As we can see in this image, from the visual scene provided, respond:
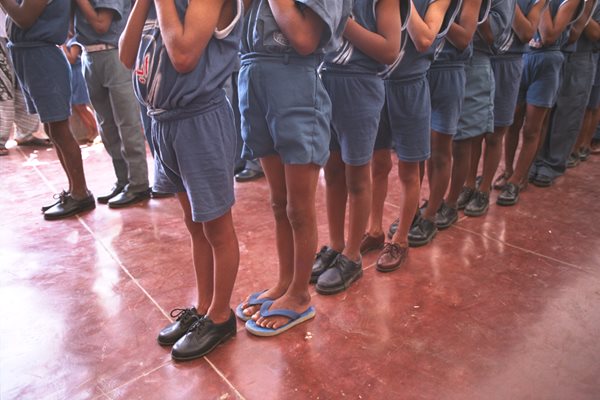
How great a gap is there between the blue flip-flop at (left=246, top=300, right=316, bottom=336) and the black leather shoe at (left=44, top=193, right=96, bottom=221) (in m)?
1.77

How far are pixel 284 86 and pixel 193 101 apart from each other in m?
0.31

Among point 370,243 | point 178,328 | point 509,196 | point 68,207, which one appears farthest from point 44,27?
point 509,196

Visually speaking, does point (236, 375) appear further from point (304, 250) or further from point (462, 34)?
point (462, 34)

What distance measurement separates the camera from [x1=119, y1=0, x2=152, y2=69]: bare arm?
1.37 metres

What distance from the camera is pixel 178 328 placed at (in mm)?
1758

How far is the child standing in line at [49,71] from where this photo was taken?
2.58m

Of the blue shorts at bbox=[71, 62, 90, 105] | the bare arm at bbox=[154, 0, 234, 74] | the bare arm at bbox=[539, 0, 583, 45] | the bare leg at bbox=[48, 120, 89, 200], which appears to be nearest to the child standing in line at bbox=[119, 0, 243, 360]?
the bare arm at bbox=[154, 0, 234, 74]

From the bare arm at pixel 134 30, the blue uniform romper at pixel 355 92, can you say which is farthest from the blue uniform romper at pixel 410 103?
the bare arm at pixel 134 30

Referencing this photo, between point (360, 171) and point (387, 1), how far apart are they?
662 mm

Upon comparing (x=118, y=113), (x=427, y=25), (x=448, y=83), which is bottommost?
(x=118, y=113)

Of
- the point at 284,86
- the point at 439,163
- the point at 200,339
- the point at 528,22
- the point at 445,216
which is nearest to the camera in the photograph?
the point at 284,86

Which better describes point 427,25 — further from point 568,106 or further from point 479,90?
point 568,106

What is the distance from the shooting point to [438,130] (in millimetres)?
2389

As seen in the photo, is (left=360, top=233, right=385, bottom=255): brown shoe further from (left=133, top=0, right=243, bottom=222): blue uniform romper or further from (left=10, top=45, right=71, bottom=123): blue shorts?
(left=10, top=45, right=71, bottom=123): blue shorts
